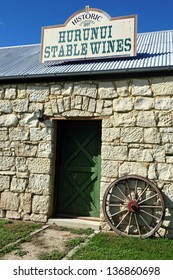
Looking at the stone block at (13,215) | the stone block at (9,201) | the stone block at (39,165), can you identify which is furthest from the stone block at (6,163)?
the stone block at (13,215)

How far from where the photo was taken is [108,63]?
579 centimetres

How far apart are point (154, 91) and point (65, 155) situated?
7.71 ft

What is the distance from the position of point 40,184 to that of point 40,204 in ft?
1.36

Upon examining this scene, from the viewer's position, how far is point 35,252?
395 centimetres

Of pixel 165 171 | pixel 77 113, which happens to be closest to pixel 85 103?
pixel 77 113

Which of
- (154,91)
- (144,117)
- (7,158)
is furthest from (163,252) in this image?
(7,158)

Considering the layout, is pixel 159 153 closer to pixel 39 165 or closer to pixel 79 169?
pixel 79 169

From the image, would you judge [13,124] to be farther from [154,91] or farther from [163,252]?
[163,252]

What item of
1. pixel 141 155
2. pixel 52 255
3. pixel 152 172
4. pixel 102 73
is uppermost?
pixel 102 73

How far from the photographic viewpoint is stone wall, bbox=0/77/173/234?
4938 mm

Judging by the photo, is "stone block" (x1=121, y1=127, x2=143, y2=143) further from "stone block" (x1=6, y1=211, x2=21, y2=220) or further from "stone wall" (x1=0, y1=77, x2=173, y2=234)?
"stone block" (x1=6, y1=211, x2=21, y2=220)

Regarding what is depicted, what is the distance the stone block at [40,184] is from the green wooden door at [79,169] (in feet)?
1.38

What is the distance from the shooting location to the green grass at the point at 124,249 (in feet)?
12.3

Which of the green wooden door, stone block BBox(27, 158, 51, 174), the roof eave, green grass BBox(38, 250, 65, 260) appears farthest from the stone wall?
green grass BBox(38, 250, 65, 260)
